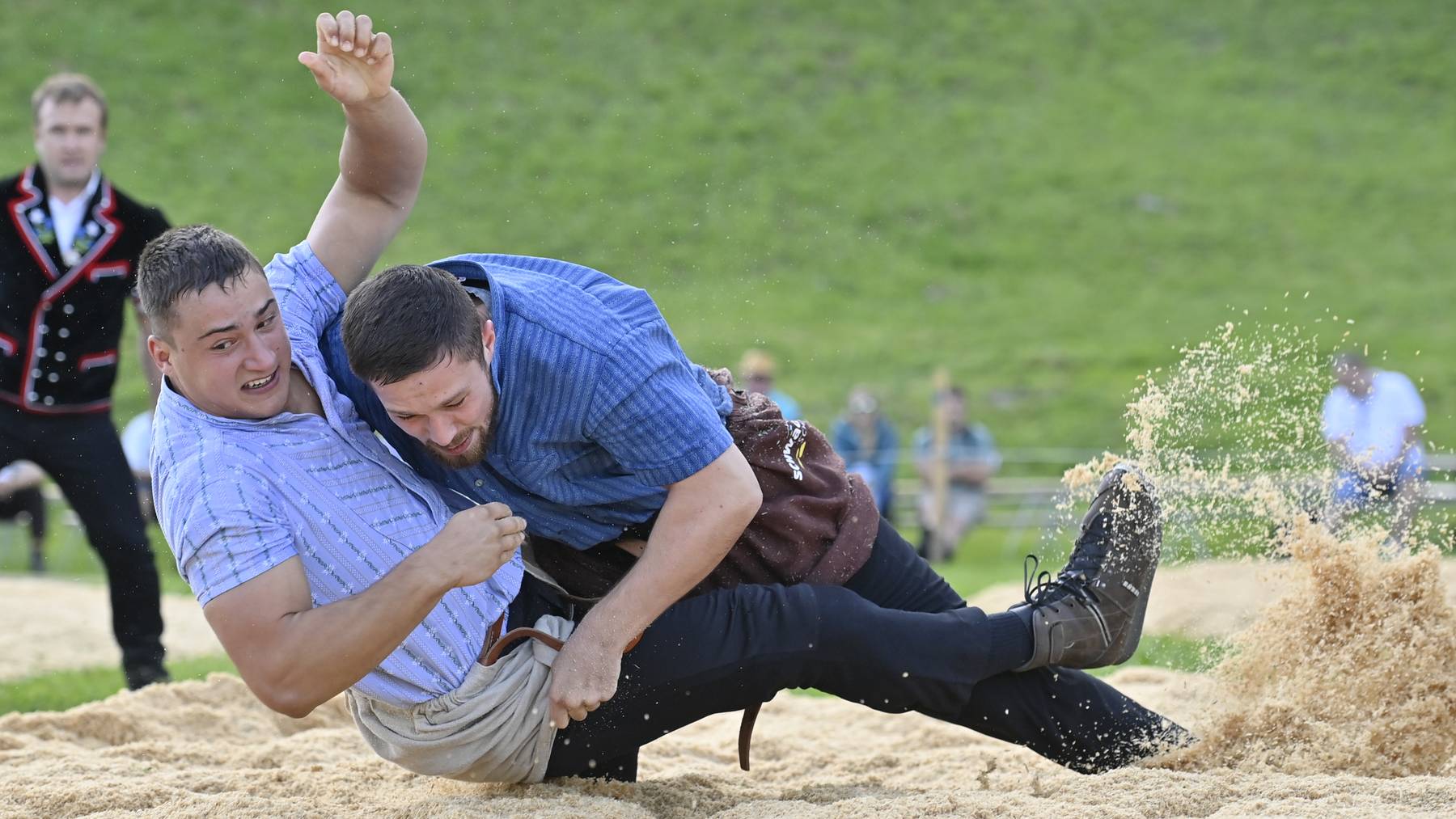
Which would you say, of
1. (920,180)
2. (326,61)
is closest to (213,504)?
(326,61)

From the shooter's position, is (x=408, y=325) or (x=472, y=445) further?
(x=472, y=445)

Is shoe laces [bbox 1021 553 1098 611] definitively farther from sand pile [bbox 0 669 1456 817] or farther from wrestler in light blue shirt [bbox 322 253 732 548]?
wrestler in light blue shirt [bbox 322 253 732 548]

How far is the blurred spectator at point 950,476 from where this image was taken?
11.3 meters

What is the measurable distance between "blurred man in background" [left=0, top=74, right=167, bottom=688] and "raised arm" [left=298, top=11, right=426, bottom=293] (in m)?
1.74

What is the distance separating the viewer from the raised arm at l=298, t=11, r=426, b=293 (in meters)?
3.33

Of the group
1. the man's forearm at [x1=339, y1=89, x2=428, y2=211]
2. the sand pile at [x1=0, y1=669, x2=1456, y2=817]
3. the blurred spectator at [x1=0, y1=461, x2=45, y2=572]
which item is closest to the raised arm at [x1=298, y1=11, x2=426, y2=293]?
the man's forearm at [x1=339, y1=89, x2=428, y2=211]

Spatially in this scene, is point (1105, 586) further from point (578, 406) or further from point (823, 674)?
point (578, 406)

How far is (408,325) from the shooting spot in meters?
2.80

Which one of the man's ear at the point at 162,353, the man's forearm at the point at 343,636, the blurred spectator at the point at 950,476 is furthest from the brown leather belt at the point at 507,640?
the blurred spectator at the point at 950,476

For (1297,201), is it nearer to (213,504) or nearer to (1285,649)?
(1285,649)

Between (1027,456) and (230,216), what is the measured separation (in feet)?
38.3

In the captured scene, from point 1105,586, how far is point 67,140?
4.00 m

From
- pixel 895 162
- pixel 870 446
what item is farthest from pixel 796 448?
pixel 895 162

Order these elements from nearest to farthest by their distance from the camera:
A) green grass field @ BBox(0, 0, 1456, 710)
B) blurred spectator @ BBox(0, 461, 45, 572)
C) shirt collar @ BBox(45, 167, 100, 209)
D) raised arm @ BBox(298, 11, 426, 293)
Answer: raised arm @ BBox(298, 11, 426, 293) < shirt collar @ BBox(45, 167, 100, 209) < blurred spectator @ BBox(0, 461, 45, 572) < green grass field @ BBox(0, 0, 1456, 710)
